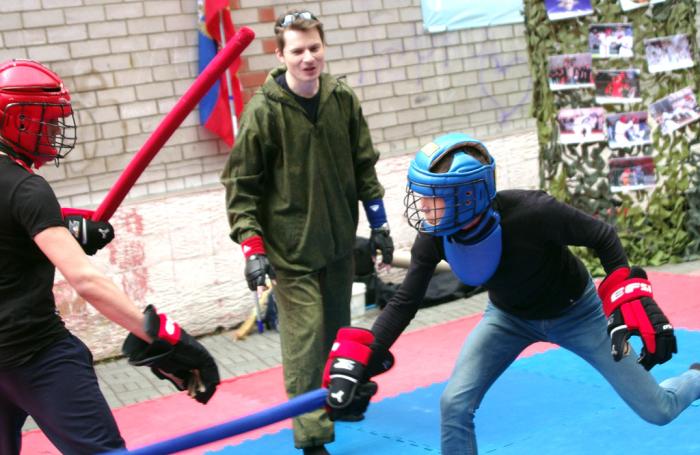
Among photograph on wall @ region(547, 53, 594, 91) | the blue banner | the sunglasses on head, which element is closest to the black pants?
the sunglasses on head

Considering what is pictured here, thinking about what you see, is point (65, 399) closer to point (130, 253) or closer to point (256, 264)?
point (256, 264)

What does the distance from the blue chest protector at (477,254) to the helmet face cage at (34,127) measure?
→ 1545mm

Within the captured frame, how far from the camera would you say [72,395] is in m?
3.78

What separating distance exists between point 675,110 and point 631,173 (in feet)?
2.34

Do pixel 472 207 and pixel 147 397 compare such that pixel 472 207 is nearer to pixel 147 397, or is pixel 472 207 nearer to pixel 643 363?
pixel 643 363

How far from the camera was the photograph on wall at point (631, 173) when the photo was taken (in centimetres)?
945

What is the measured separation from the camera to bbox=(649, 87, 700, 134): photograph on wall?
949cm

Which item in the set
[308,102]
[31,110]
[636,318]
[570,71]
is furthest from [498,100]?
[31,110]

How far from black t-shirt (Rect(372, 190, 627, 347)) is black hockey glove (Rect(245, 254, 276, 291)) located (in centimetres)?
116

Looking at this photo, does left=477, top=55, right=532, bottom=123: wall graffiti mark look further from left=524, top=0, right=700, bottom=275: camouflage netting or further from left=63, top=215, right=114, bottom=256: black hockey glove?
left=63, top=215, right=114, bottom=256: black hockey glove

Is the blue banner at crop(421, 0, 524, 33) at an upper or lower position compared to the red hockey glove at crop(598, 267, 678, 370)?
upper

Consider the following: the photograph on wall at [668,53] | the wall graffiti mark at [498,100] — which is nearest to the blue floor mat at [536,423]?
the photograph on wall at [668,53]

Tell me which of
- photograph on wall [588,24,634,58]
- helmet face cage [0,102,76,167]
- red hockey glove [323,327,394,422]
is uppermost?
helmet face cage [0,102,76,167]

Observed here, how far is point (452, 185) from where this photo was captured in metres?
Answer: 3.91
